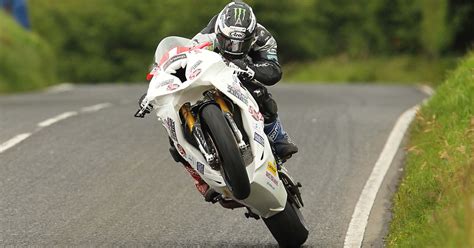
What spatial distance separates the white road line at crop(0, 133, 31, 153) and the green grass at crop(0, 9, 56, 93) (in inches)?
536

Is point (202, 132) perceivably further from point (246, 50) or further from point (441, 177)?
point (441, 177)

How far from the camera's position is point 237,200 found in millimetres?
7715

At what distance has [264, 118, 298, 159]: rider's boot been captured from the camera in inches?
330

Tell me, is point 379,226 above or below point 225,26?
below

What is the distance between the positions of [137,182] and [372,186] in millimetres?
2298

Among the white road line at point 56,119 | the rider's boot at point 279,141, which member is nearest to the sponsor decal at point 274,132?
the rider's boot at point 279,141

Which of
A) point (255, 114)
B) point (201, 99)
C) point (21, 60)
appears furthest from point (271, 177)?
point (21, 60)

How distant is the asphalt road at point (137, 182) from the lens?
8.69 m

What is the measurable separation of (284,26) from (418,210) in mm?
62192

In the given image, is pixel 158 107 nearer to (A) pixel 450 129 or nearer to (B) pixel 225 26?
(B) pixel 225 26

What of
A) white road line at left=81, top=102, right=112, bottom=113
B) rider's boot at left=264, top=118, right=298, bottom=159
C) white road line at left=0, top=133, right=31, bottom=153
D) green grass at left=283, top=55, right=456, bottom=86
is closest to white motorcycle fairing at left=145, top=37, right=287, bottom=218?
rider's boot at left=264, top=118, right=298, bottom=159

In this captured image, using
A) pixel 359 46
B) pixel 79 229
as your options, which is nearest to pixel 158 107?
pixel 79 229

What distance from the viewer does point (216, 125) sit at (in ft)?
23.5

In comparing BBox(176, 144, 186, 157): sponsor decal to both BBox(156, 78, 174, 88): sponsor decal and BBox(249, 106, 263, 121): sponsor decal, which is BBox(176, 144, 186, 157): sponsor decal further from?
BBox(249, 106, 263, 121): sponsor decal
